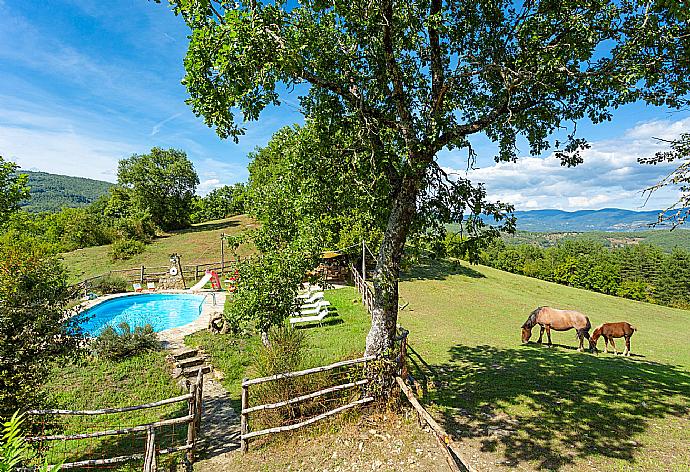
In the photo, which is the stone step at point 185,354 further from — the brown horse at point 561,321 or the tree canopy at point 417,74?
the brown horse at point 561,321

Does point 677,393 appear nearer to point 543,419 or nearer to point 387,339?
point 543,419

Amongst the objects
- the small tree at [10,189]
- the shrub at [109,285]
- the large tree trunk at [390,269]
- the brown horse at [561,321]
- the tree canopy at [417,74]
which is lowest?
the shrub at [109,285]

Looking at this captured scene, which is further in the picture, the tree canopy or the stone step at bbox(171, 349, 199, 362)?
the stone step at bbox(171, 349, 199, 362)

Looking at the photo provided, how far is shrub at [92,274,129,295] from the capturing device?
22.8 meters

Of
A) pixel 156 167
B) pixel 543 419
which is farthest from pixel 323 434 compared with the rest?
pixel 156 167

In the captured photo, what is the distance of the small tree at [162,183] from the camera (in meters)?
48.0

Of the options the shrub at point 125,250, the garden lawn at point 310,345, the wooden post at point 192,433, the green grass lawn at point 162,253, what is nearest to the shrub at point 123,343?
the garden lawn at point 310,345

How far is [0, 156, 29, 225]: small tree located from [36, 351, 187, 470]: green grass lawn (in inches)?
196

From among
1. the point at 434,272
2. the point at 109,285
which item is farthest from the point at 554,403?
the point at 109,285

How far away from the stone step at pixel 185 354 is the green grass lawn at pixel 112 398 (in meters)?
0.36

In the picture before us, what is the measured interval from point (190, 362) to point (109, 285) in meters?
15.8

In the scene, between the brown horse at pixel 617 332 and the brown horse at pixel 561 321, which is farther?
the brown horse at pixel 561 321

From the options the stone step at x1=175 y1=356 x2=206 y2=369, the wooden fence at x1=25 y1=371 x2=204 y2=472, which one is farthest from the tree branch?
the stone step at x1=175 y1=356 x2=206 y2=369

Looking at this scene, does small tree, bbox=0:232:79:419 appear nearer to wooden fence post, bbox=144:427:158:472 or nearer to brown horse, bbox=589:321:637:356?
wooden fence post, bbox=144:427:158:472
